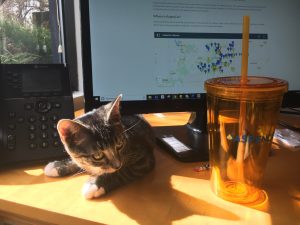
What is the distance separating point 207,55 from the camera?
716 mm

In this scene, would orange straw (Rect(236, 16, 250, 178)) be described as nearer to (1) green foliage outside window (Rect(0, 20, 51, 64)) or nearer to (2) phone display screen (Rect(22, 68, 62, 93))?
(2) phone display screen (Rect(22, 68, 62, 93))

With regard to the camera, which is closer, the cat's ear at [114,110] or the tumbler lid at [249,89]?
the tumbler lid at [249,89]

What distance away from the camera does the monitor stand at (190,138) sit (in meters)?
0.69

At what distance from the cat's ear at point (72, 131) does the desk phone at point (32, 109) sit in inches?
3.5

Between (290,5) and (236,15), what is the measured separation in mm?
128

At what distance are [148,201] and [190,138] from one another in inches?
11.8

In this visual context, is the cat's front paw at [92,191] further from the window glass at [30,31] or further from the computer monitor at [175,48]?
the window glass at [30,31]

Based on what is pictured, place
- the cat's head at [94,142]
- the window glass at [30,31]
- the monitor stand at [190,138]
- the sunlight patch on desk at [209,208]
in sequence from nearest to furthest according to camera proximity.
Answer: the sunlight patch on desk at [209,208] → the cat's head at [94,142] → the monitor stand at [190,138] → the window glass at [30,31]

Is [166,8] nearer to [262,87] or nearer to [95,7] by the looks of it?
[95,7]

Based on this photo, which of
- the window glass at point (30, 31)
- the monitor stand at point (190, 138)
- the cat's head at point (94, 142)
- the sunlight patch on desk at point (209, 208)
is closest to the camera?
the sunlight patch on desk at point (209, 208)

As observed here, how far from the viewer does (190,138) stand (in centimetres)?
79

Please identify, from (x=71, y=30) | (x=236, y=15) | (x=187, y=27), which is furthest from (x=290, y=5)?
(x=71, y=30)

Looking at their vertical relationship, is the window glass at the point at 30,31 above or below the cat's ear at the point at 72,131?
above

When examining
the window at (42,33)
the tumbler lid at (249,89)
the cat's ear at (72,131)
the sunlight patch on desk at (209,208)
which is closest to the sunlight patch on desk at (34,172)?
the cat's ear at (72,131)
